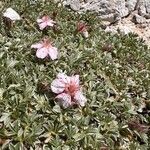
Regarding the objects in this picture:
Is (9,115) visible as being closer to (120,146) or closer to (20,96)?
(20,96)

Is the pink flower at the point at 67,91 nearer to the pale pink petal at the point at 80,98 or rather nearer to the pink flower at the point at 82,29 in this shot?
the pale pink petal at the point at 80,98

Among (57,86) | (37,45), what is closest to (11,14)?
(37,45)

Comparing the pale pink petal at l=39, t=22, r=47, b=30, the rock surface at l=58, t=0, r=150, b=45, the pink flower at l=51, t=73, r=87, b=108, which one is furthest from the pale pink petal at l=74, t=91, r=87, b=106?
the rock surface at l=58, t=0, r=150, b=45

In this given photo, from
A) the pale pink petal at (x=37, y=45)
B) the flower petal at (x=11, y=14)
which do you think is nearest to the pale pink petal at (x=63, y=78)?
the pale pink petal at (x=37, y=45)

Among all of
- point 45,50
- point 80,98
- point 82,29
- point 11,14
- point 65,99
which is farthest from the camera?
point 82,29

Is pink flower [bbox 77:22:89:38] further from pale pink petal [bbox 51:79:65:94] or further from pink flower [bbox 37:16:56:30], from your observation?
pale pink petal [bbox 51:79:65:94]

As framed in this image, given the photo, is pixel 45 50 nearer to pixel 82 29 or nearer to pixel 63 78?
pixel 63 78
